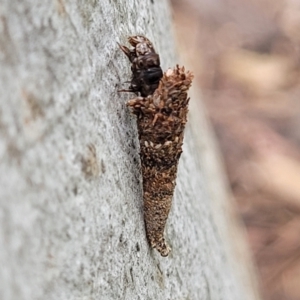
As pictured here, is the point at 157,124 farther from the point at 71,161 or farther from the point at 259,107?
the point at 259,107

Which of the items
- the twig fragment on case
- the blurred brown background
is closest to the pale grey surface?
the twig fragment on case

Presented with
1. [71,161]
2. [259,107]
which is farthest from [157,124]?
[259,107]

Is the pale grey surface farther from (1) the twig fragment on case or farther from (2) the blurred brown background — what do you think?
(2) the blurred brown background

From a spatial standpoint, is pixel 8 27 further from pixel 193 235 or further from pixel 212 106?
pixel 212 106

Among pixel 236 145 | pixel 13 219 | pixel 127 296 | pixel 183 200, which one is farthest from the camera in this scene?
pixel 236 145

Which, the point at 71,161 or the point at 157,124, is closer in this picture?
the point at 71,161

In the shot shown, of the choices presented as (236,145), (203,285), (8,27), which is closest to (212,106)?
(236,145)

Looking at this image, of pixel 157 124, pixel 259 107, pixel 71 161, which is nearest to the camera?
pixel 71 161
